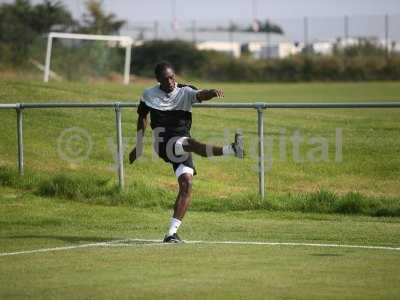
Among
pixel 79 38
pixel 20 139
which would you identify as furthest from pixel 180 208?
pixel 79 38

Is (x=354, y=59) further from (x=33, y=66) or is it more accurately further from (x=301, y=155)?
(x=301, y=155)

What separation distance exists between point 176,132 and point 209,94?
2.46 feet

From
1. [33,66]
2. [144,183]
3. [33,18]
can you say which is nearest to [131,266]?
[144,183]

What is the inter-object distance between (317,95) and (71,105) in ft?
81.5

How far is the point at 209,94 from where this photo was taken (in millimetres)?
12102

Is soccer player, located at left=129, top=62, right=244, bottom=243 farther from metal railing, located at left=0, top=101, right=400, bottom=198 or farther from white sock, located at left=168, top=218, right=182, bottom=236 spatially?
metal railing, located at left=0, top=101, right=400, bottom=198

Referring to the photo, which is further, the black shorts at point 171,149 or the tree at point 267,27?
the tree at point 267,27

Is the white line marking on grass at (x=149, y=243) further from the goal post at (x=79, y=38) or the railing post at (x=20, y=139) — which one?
the goal post at (x=79, y=38)

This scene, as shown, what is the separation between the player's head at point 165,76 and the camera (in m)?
12.3

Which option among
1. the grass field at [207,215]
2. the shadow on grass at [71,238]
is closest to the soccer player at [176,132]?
the grass field at [207,215]

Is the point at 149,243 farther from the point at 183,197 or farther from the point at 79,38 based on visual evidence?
the point at 79,38

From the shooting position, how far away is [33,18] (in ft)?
225

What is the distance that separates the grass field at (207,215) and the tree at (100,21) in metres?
49.2

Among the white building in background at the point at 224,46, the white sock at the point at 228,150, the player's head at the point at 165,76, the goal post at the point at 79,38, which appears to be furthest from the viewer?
the white building in background at the point at 224,46
